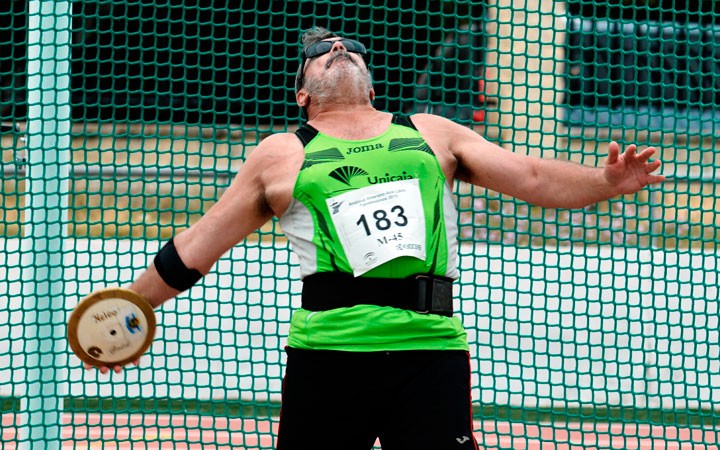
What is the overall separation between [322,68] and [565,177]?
1.05 metres

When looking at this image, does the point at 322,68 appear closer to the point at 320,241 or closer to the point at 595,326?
the point at 320,241

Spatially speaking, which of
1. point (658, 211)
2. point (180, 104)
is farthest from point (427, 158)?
point (180, 104)

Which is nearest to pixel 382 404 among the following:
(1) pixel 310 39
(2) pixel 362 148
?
(2) pixel 362 148

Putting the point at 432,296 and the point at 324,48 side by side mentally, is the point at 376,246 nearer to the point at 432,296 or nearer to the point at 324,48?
the point at 432,296

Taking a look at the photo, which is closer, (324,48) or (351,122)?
(351,122)

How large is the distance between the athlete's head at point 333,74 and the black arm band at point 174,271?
80cm

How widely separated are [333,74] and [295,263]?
3351 millimetres

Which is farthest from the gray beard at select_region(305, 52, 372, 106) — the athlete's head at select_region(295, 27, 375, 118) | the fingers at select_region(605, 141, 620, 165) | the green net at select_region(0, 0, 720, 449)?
the green net at select_region(0, 0, 720, 449)

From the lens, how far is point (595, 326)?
8.23m

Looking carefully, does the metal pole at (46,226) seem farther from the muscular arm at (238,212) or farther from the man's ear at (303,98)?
the man's ear at (303,98)

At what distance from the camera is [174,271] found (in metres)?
3.84

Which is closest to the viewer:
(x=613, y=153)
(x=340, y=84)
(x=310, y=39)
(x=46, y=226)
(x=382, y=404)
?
(x=382, y=404)

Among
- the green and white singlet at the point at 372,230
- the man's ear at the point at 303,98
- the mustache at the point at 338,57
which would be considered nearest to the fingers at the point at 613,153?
the green and white singlet at the point at 372,230

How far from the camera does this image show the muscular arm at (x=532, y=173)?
362 centimetres
